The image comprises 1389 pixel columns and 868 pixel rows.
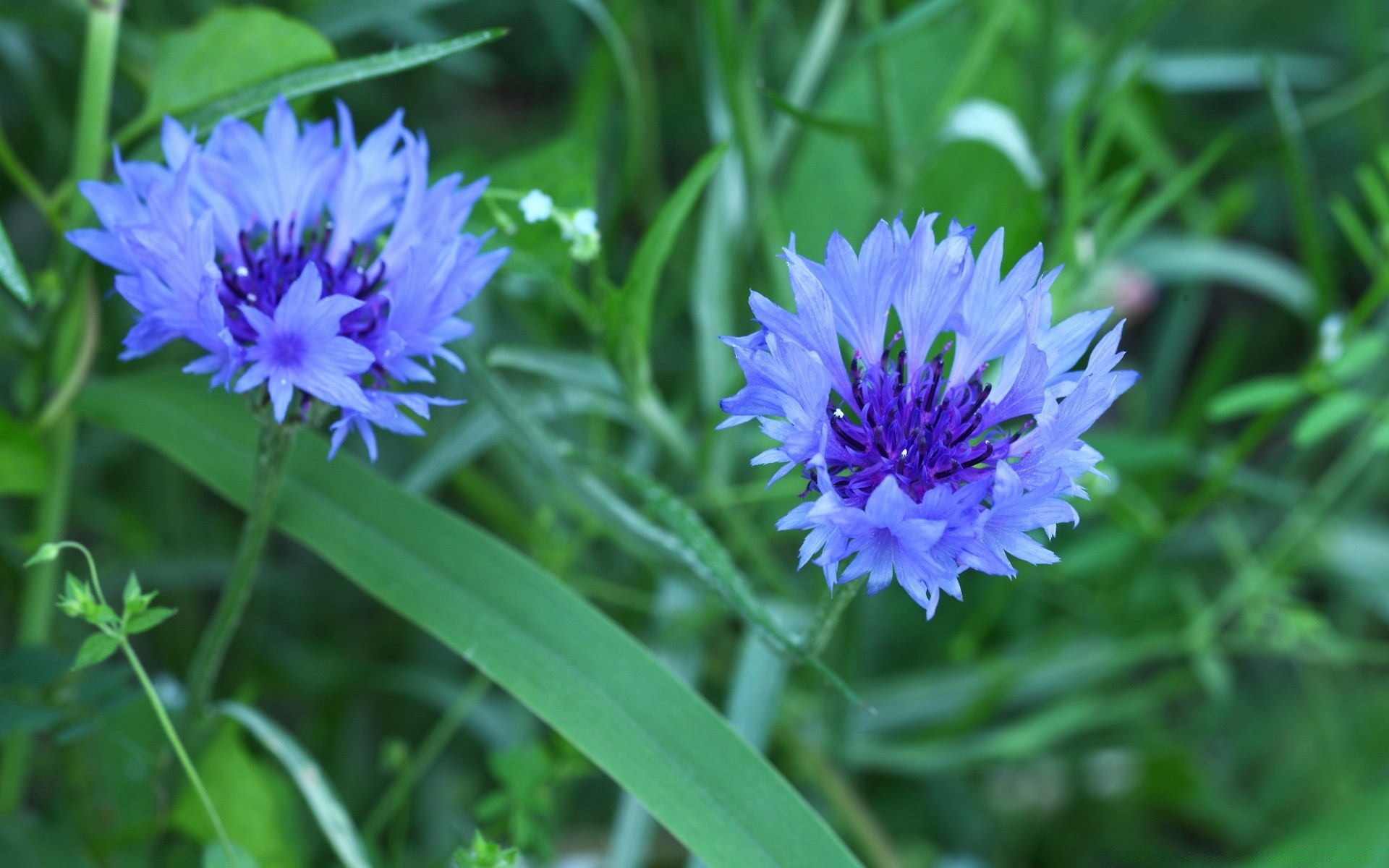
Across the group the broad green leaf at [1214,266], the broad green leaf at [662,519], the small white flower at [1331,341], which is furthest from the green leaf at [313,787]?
the broad green leaf at [1214,266]

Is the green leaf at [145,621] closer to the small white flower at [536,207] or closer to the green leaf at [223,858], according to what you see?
the green leaf at [223,858]

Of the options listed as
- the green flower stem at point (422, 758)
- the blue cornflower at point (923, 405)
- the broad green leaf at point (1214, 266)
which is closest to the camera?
the blue cornflower at point (923, 405)

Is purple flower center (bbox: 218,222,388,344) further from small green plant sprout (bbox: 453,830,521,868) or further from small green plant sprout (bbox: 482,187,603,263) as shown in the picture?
small green plant sprout (bbox: 453,830,521,868)

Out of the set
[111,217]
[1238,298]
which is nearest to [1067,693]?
[1238,298]

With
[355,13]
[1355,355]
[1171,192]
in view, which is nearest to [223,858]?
[355,13]

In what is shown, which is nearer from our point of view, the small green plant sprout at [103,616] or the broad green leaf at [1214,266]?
the small green plant sprout at [103,616]

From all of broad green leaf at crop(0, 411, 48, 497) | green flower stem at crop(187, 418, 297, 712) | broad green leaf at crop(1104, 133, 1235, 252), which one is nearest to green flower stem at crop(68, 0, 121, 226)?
broad green leaf at crop(0, 411, 48, 497)

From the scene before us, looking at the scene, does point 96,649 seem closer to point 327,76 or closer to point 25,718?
point 25,718
